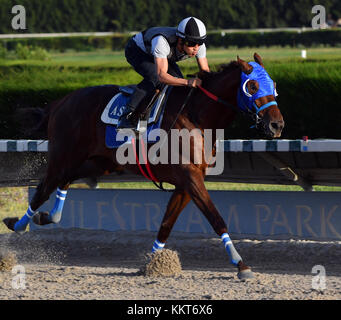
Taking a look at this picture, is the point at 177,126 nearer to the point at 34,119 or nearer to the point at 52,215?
the point at 52,215

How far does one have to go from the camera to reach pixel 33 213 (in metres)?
6.93

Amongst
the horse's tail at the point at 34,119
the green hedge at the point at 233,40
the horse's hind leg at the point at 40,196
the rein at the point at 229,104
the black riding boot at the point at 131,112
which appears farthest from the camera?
the green hedge at the point at 233,40

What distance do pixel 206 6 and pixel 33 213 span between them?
24.9 m

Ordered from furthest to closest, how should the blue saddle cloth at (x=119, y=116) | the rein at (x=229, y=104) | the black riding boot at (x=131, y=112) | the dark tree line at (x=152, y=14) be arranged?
the dark tree line at (x=152, y=14) → the black riding boot at (x=131, y=112) → the blue saddle cloth at (x=119, y=116) → the rein at (x=229, y=104)

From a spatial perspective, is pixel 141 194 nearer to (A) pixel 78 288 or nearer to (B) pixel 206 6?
(A) pixel 78 288

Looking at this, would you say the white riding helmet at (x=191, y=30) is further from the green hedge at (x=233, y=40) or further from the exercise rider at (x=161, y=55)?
the green hedge at (x=233, y=40)

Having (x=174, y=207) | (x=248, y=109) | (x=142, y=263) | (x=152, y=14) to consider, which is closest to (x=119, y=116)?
(x=174, y=207)

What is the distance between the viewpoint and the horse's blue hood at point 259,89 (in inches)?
228

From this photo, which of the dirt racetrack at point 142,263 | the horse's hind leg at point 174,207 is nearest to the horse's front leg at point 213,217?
the dirt racetrack at point 142,263

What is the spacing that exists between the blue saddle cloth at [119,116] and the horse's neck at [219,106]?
32 centimetres

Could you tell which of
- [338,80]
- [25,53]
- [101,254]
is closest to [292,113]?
[338,80]

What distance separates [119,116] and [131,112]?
6.6 inches

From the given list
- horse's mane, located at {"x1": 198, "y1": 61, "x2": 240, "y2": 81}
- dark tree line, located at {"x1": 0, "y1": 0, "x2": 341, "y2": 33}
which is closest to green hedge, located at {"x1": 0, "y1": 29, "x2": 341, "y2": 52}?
dark tree line, located at {"x1": 0, "y1": 0, "x2": 341, "y2": 33}

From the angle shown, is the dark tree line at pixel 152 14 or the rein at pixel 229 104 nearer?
the rein at pixel 229 104
